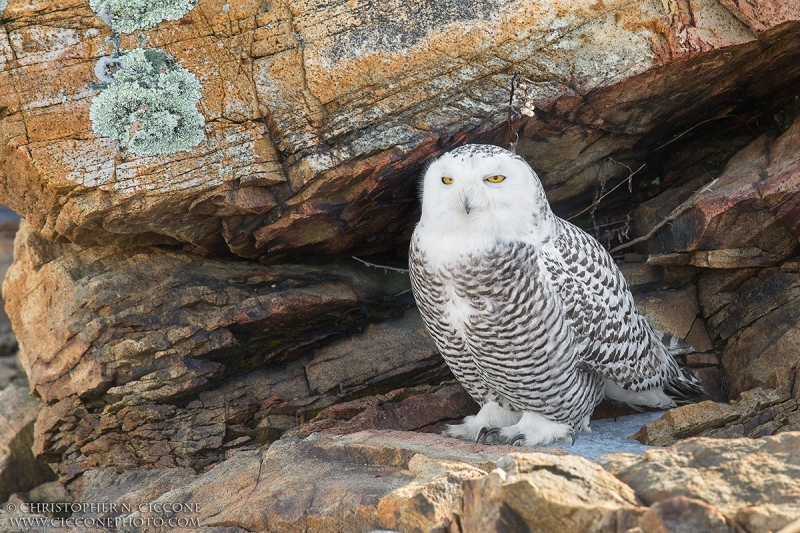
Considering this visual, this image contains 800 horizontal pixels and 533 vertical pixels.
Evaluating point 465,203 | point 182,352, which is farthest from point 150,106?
point 465,203

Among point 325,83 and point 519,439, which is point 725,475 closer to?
point 519,439

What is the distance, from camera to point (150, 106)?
4156 millimetres

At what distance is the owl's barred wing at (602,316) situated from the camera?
13.5 feet

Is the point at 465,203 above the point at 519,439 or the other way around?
above

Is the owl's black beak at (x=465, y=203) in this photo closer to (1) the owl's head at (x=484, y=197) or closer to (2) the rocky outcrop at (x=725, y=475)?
(1) the owl's head at (x=484, y=197)

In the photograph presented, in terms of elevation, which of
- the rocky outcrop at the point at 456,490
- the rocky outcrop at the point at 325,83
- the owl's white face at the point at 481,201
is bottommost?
the rocky outcrop at the point at 456,490

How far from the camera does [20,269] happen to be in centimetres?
520

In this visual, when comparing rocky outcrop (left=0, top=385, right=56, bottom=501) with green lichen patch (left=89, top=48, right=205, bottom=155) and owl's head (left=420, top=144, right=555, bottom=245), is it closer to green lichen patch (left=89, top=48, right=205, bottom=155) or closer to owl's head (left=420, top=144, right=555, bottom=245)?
green lichen patch (left=89, top=48, right=205, bottom=155)

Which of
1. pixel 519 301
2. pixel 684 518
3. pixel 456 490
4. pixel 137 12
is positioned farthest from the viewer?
pixel 137 12

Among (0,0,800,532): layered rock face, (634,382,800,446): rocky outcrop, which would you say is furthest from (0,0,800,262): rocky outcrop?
(634,382,800,446): rocky outcrop

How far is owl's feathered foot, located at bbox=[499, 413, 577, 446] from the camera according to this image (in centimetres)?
441

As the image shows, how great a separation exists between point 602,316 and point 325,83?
2.07m

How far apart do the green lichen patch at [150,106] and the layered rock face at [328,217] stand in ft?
0.24

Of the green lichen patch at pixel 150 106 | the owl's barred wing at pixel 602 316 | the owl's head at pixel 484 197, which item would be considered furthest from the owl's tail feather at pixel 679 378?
the green lichen patch at pixel 150 106
